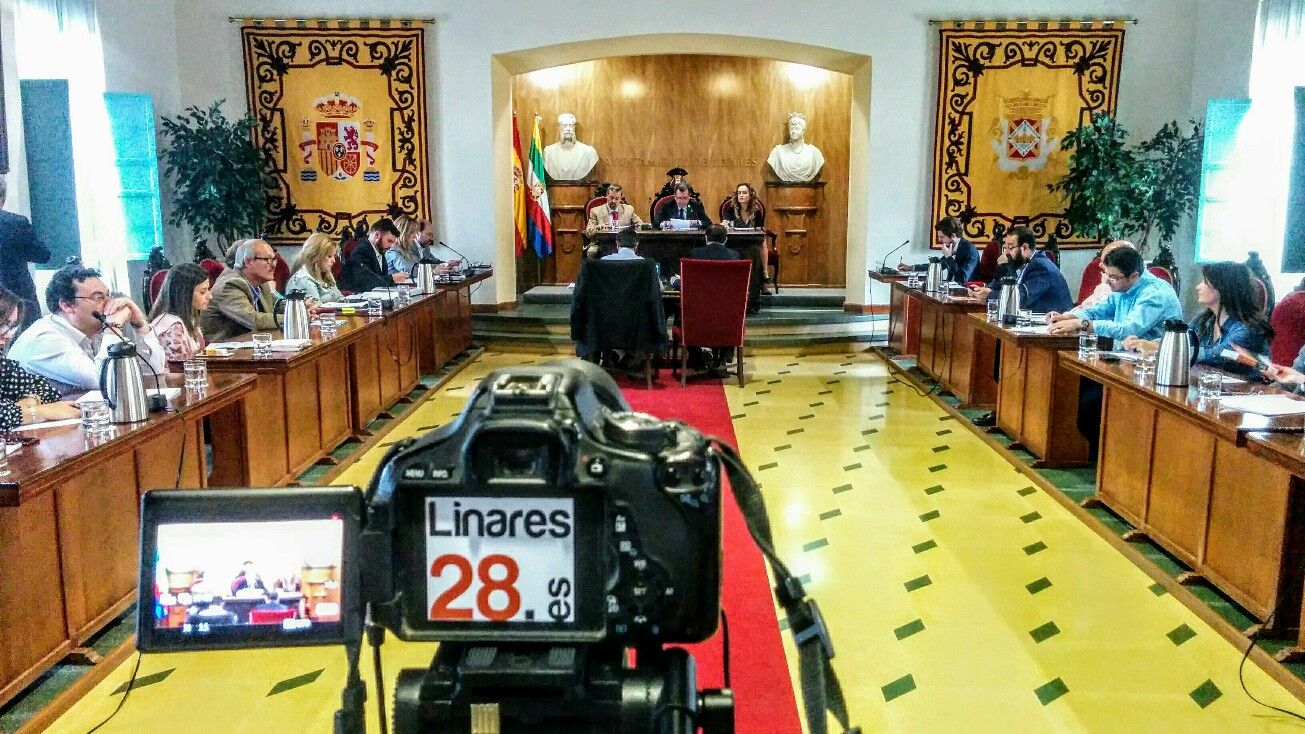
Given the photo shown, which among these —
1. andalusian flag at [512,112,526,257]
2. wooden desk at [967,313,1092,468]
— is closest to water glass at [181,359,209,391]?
wooden desk at [967,313,1092,468]

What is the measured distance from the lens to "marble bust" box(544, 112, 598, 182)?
1148 centimetres

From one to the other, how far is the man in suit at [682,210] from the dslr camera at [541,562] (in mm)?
9125

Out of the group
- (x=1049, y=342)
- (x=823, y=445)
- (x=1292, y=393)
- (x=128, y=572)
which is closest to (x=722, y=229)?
(x=823, y=445)

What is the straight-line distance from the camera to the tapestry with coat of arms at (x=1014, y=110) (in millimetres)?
9391

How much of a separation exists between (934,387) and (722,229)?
196 cm

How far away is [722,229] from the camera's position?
795 cm

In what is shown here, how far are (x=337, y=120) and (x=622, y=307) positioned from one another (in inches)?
155

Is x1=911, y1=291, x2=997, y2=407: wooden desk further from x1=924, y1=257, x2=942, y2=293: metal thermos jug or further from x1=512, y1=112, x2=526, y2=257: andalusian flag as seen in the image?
x1=512, y1=112, x2=526, y2=257: andalusian flag

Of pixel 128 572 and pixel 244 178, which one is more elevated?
pixel 244 178

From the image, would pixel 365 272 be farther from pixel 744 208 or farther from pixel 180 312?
pixel 744 208

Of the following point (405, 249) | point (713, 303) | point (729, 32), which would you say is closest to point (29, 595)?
point (713, 303)

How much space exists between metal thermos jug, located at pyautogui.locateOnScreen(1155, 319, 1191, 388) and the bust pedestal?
304 inches

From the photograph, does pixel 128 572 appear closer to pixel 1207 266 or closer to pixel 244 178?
pixel 1207 266

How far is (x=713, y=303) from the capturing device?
742 cm
